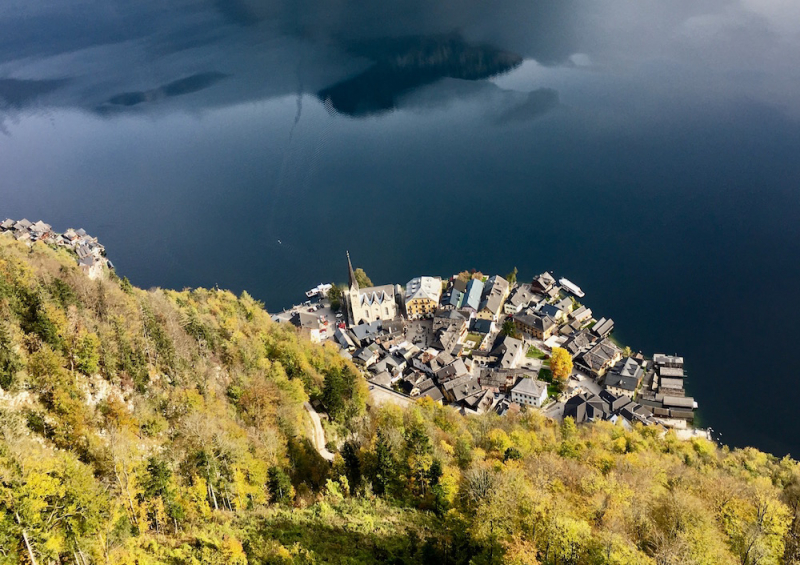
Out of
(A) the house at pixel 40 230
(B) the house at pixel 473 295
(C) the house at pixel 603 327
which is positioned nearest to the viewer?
(C) the house at pixel 603 327

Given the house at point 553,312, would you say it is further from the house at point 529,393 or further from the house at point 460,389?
the house at point 460,389

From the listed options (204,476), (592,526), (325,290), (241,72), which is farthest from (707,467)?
(241,72)

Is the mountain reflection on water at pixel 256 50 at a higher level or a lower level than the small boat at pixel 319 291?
higher

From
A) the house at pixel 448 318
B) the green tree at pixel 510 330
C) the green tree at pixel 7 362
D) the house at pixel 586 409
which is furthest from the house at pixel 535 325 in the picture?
the green tree at pixel 7 362

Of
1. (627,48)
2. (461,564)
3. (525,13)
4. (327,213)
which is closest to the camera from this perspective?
(461,564)

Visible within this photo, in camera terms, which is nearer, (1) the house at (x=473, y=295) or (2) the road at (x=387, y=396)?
(2) the road at (x=387, y=396)

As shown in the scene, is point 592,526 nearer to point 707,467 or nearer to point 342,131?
point 707,467
